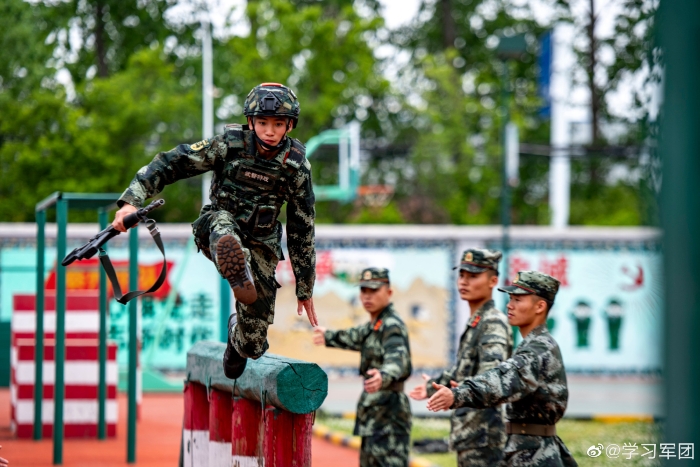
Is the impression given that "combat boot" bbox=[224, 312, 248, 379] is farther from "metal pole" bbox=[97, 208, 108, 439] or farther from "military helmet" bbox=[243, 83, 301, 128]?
"metal pole" bbox=[97, 208, 108, 439]

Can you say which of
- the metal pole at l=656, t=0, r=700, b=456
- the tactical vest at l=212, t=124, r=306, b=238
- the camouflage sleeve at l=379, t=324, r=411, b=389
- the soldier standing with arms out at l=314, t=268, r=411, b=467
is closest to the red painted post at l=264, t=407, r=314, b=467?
the tactical vest at l=212, t=124, r=306, b=238

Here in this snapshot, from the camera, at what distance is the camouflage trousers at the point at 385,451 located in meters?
7.55

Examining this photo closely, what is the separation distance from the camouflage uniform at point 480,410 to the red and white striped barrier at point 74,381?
5651mm

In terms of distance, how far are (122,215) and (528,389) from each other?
2.26 m

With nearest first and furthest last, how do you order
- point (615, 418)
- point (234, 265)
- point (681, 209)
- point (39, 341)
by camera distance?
point (681, 209)
point (234, 265)
point (39, 341)
point (615, 418)

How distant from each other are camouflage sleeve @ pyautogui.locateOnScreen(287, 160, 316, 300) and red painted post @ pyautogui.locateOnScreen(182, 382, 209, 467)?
1.41m

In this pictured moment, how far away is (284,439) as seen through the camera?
5.32 m

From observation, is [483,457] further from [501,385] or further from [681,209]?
[681,209]

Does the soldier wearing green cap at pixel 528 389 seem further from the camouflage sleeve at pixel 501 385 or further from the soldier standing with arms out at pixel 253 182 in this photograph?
the soldier standing with arms out at pixel 253 182

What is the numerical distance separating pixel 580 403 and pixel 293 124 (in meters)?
12.3

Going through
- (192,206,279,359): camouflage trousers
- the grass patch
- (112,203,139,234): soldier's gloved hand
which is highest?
(112,203,139,234): soldier's gloved hand

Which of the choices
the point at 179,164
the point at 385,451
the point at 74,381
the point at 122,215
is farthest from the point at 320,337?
the point at 74,381

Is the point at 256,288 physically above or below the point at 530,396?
above

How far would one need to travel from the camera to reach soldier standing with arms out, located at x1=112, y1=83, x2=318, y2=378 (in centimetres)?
520
